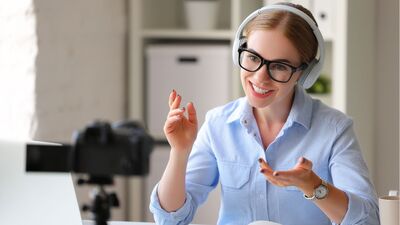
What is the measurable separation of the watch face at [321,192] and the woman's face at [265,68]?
0.24 metres

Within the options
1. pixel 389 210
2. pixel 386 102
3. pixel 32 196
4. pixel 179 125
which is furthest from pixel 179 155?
pixel 386 102

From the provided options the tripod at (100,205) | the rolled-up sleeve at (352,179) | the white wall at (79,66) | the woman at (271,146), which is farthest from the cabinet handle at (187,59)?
the tripod at (100,205)

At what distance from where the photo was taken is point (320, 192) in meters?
1.48

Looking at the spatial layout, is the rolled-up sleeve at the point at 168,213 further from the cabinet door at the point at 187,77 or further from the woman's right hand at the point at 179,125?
the cabinet door at the point at 187,77

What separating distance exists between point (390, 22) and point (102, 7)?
122 cm

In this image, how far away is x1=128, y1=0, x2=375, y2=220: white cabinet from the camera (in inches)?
126

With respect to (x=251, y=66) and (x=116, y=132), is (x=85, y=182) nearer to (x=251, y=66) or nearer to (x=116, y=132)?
(x=116, y=132)

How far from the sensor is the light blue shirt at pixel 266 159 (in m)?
1.71

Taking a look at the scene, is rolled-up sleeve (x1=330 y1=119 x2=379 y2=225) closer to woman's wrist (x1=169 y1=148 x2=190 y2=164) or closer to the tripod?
woman's wrist (x1=169 y1=148 x2=190 y2=164)

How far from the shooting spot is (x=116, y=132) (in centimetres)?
95

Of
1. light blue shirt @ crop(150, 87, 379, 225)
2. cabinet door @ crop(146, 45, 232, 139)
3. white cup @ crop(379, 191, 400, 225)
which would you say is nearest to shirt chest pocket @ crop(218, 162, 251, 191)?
light blue shirt @ crop(150, 87, 379, 225)

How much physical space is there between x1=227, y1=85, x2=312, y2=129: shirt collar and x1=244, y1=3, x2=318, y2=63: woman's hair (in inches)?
5.1

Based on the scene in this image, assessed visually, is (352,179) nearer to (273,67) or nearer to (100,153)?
(273,67)

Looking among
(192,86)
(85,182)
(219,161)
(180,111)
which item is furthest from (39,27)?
(85,182)
